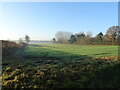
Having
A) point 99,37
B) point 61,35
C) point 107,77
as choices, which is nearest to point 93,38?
point 99,37

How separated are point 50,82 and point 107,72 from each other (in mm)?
2179

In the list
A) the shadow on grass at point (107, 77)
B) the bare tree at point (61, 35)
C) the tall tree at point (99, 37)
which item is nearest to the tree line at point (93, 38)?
the tall tree at point (99, 37)

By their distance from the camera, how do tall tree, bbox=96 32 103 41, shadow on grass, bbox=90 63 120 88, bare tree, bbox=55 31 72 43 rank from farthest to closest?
tall tree, bbox=96 32 103 41
bare tree, bbox=55 31 72 43
shadow on grass, bbox=90 63 120 88

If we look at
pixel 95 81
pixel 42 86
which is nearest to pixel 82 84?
pixel 95 81

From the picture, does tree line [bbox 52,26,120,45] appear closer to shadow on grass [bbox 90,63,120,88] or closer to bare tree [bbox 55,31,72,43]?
bare tree [bbox 55,31,72,43]

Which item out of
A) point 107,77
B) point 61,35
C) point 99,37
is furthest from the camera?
point 99,37

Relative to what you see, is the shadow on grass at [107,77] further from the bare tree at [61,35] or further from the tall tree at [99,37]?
the tall tree at [99,37]

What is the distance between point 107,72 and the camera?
395cm

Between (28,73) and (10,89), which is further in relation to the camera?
(28,73)

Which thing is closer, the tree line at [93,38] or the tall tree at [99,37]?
the tree line at [93,38]

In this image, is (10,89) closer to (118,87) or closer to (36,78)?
(36,78)

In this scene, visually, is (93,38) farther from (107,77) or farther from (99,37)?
(107,77)

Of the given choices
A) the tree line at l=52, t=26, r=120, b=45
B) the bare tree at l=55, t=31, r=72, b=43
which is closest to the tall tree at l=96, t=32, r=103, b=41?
the tree line at l=52, t=26, r=120, b=45

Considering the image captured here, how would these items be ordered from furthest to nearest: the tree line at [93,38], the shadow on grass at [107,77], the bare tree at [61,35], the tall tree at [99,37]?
1. the tall tree at [99,37]
2. the tree line at [93,38]
3. the bare tree at [61,35]
4. the shadow on grass at [107,77]
